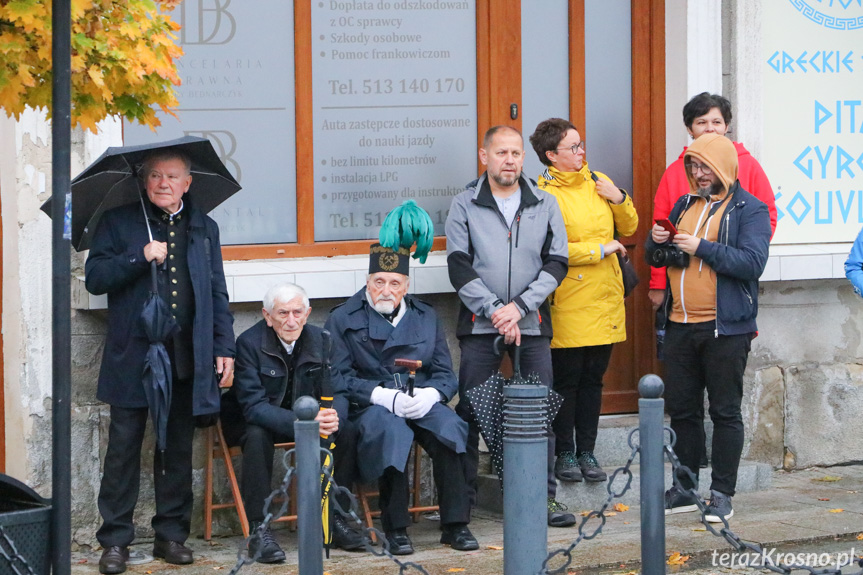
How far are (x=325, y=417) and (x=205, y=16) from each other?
2541mm

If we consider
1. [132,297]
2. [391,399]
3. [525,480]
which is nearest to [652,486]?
[525,480]

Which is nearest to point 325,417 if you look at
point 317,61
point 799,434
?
point 317,61

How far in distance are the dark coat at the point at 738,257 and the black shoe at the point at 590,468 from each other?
3.65 feet

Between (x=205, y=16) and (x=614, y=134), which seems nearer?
(x=205, y=16)

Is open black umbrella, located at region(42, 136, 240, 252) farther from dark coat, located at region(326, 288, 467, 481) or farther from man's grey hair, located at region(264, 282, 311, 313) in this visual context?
dark coat, located at region(326, 288, 467, 481)

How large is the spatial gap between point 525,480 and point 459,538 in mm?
1622

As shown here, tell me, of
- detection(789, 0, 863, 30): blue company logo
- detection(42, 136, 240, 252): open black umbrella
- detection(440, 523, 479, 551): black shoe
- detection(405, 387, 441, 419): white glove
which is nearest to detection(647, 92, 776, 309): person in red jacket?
detection(789, 0, 863, 30): blue company logo

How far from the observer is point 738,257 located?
6523mm

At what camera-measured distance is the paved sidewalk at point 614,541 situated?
6000 mm

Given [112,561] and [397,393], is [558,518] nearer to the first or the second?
[397,393]

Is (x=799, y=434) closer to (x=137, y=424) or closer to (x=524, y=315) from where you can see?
(x=524, y=315)

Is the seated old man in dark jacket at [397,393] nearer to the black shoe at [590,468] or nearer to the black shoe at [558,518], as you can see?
the black shoe at [558,518]

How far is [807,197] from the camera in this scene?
8.35 meters

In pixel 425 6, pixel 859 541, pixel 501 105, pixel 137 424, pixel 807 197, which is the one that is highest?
pixel 425 6
